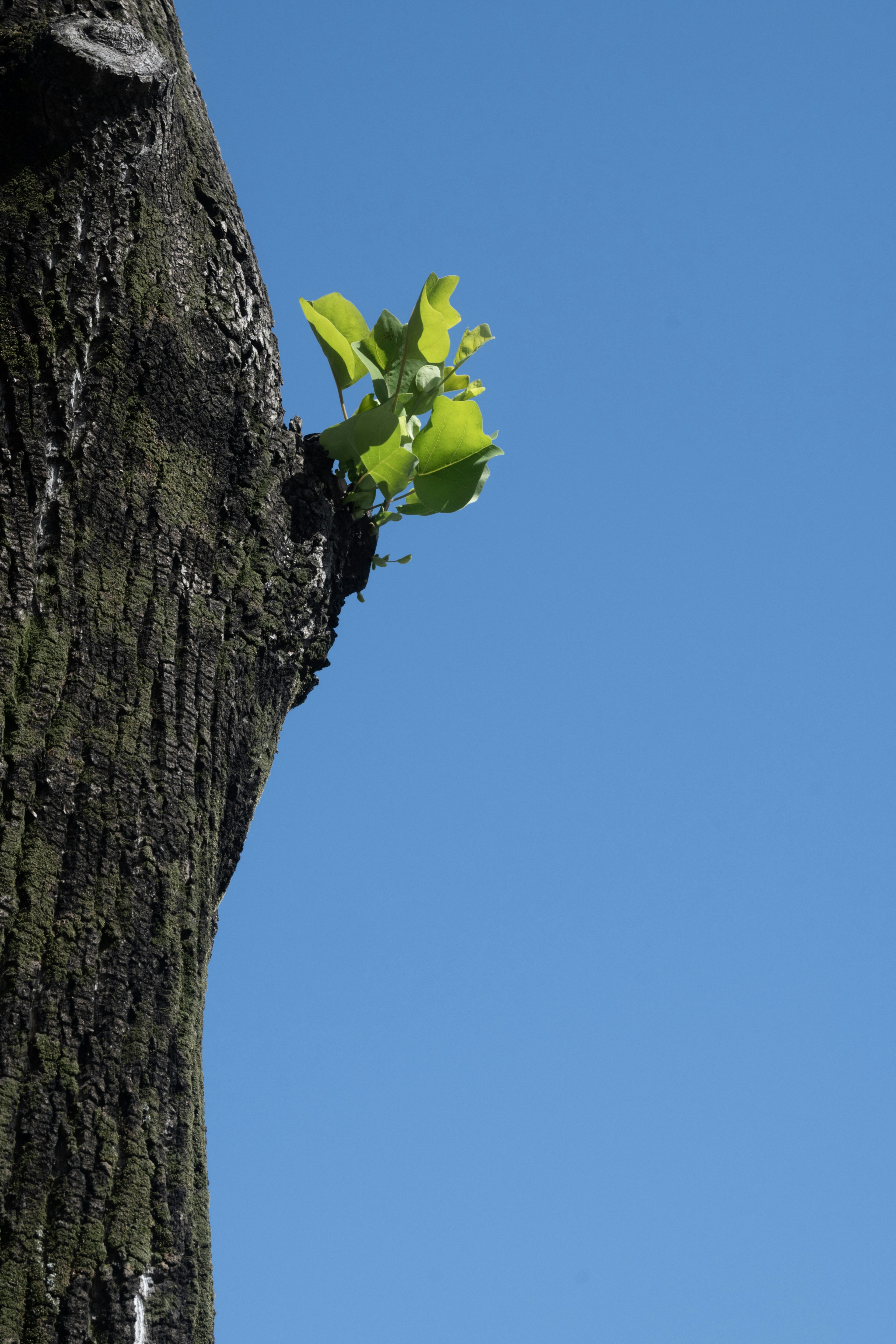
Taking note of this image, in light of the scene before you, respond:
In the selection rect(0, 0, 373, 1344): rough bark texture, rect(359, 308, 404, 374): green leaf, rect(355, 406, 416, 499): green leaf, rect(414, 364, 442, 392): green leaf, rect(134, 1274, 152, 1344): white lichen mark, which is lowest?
rect(134, 1274, 152, 1344): white lichen mark

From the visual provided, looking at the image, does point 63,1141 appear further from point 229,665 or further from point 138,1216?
point 229,665

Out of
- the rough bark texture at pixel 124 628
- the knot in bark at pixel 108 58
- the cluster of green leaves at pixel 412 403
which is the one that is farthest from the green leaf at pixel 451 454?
the knot in bark at pixel 108 58

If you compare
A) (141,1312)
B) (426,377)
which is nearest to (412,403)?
(426,377)

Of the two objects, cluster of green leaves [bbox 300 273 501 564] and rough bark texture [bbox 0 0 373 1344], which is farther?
cluster of green leaves [bbox 300 273 501 564]

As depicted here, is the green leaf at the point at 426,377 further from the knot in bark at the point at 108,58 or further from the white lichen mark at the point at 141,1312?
the white lichen mark at the point at 141,1312

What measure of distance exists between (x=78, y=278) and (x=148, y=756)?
0.62m

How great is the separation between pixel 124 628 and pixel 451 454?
0.69 metres

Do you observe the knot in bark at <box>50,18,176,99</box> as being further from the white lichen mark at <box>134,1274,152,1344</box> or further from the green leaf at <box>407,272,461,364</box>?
the white lichen mark at <box>134,1274,152,1344</box>

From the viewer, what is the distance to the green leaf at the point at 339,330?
73.1 inches

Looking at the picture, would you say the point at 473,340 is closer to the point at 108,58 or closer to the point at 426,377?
the point at 426,377

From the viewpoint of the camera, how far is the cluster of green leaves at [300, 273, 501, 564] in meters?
1.80

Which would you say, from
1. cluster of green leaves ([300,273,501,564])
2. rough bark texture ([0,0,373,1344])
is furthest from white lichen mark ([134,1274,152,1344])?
cluster of green leaves ([300,273,501,564])

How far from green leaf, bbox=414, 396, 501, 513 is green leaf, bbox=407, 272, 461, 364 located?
0.08 meters

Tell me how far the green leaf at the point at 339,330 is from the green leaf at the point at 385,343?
19 millimetres
